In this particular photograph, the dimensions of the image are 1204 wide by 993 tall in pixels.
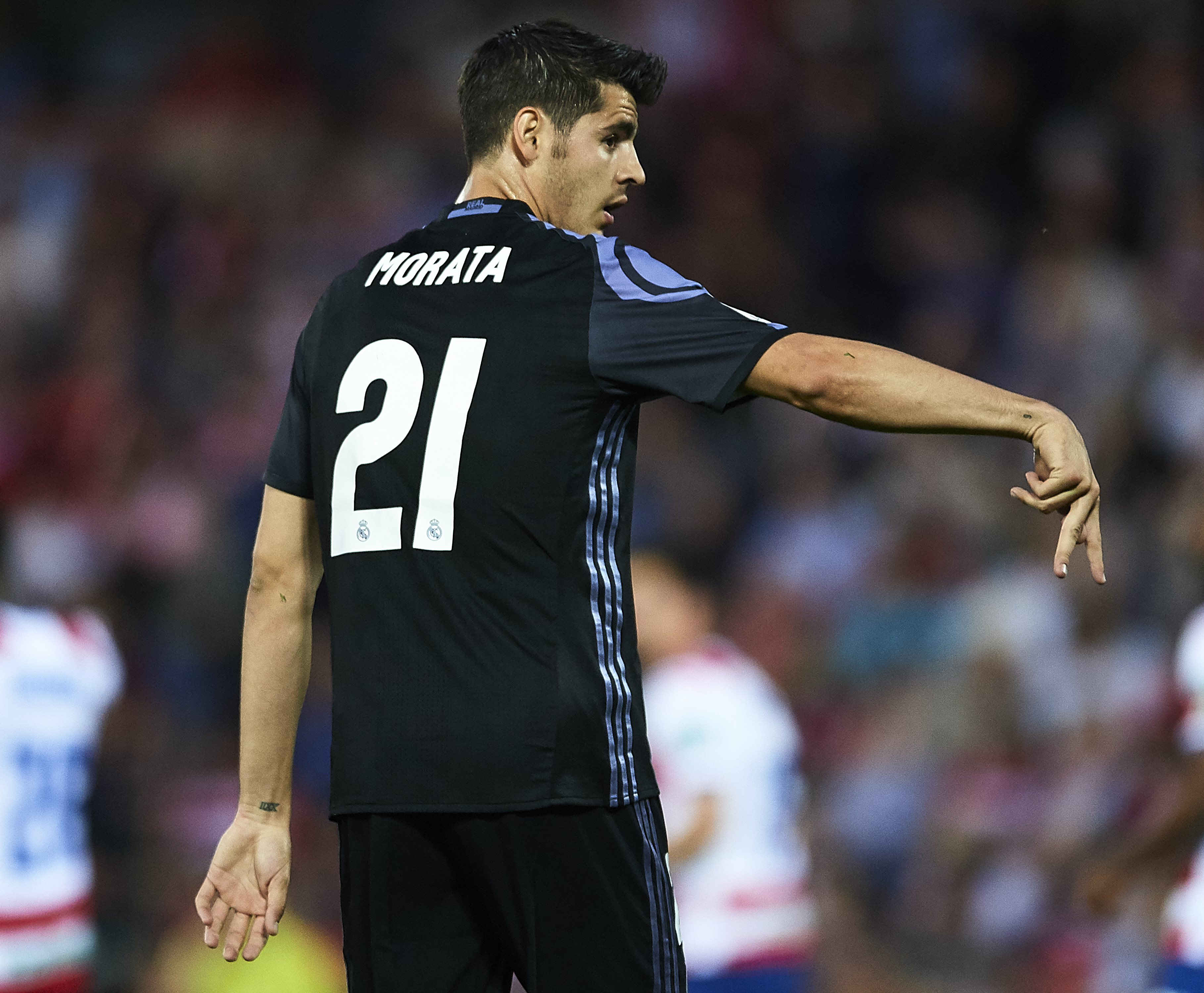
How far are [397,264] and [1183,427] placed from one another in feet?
20.8

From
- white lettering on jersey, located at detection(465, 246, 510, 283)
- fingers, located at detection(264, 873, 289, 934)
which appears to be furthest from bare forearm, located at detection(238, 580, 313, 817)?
white lettering on jersey, located at detection(465, 246, 510, 283)

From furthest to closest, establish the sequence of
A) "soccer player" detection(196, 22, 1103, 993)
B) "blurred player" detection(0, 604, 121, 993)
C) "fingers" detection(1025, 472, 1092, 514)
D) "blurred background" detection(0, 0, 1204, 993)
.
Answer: "blurred background" detection(0, 0, 1204, 993) < "blurred player" detection(0, 604, 121, 993) < "soccer player" detection(196, 22, 1103, 993) < "fingers" detection(1025, 472, 1092, 514)

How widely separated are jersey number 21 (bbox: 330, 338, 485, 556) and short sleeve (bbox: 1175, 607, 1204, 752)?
8.41 feet

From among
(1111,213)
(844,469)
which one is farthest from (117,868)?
(1111,213)

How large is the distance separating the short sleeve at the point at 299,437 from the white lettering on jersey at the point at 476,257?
330 mm

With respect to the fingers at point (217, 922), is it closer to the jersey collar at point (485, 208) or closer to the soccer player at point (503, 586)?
the soccer player at point (503, 586)

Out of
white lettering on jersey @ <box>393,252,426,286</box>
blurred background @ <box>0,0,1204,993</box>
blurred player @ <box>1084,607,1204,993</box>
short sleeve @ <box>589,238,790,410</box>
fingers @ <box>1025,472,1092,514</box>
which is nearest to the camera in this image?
fingers @ <box>1025,472,1092,514</box>

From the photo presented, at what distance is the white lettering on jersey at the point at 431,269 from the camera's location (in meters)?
2.87

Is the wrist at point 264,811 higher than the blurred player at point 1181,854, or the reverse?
the wrist at point 264,811

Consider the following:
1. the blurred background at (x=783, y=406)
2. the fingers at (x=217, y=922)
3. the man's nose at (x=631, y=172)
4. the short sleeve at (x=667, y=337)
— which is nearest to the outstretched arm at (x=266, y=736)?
the fingers at (x=217, y=922)

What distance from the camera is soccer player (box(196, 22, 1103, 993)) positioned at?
2.68 m

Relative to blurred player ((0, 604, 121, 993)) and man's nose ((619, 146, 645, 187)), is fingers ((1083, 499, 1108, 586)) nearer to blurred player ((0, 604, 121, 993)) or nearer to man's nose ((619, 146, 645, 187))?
man's nose ((619, 146, 645, 187))

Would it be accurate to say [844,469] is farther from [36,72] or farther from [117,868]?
[36,72]

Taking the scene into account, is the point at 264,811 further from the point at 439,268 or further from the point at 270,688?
the point at 439,268
